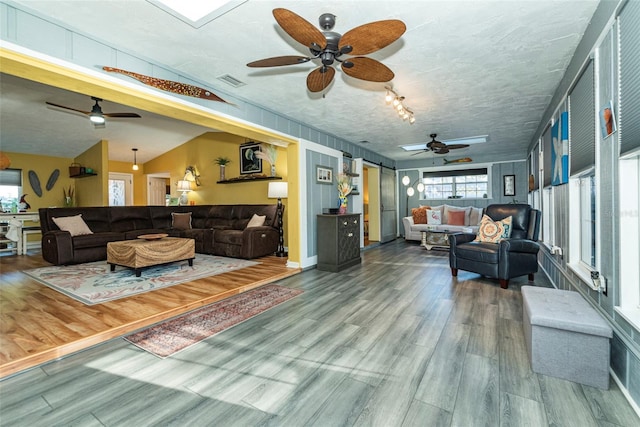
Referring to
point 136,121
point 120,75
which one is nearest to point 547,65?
point 120,75

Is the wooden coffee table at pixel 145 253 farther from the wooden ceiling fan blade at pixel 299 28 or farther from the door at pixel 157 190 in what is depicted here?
the door at pixel 157 190

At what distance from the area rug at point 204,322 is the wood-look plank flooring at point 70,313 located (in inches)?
5.4

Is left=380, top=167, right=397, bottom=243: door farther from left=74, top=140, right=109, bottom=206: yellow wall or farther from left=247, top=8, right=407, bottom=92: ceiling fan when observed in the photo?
left=74, top=140, right=109, bottom=206: yellow wall

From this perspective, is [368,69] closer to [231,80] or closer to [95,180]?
[231,80]

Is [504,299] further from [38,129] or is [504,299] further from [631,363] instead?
[38,129]

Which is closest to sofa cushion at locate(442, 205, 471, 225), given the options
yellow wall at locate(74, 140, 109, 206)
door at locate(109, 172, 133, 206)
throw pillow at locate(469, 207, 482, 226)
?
throw pillow at locate(469, 207, 482, 226)

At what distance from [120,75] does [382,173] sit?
6553 mm

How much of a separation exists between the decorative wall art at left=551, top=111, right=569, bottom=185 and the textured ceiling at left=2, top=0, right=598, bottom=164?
561 mm

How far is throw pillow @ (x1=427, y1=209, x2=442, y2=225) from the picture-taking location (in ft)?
25.8

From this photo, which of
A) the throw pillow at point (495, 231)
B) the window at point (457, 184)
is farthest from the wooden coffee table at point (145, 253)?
the window at point (457, 184)

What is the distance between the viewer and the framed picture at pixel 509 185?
25.9ft

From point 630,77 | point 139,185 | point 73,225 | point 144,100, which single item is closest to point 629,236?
point 630,77

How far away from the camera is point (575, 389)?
1.65 m

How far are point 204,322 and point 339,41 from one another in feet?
8.39
